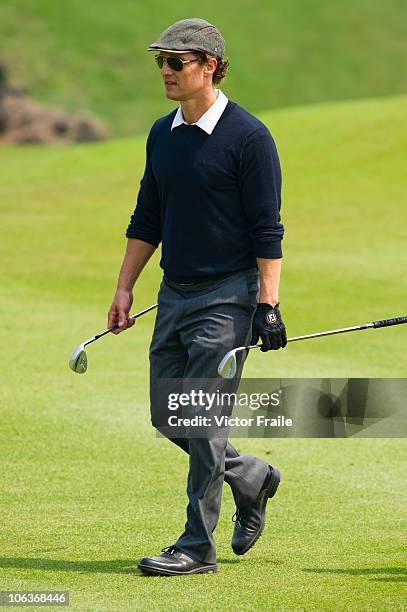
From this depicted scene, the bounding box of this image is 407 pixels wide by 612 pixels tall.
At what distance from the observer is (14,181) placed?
28484 mm

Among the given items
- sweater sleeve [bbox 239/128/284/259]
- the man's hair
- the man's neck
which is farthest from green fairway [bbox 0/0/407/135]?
sweater sleeve [bbox 239/128/284/259]

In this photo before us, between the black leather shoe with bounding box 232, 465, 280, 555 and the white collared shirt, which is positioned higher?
the white collared shirt

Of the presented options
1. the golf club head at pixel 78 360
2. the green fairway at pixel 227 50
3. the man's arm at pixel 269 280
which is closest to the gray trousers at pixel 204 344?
the man's arm at pixel 269 280

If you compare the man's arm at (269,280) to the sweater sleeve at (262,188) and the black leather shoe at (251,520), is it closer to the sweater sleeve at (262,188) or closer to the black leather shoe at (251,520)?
the sweater sleeve at (262,188)

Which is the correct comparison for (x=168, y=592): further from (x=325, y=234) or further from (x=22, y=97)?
(x=22, y=97)

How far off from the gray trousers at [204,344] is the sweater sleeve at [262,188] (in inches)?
9.0

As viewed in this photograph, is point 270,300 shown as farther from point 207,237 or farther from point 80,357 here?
point 80,357

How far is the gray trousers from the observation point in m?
5.77

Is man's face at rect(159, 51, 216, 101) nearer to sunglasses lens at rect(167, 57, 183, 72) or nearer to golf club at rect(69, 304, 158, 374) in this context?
sunglasses lens at rect(167, 57, 183, 72)

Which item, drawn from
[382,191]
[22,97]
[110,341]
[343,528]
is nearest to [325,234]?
[382,191]

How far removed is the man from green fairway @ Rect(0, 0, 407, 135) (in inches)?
2419

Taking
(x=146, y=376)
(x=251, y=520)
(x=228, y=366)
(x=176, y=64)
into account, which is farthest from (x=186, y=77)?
(x=146, y=376)

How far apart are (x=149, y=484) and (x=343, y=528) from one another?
4.80ft

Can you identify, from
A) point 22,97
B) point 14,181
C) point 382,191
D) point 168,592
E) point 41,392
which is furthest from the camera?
point 22,97
